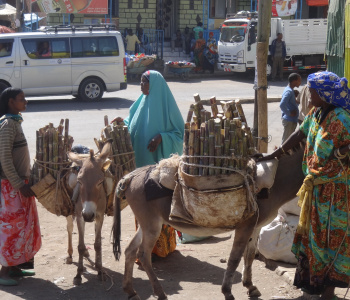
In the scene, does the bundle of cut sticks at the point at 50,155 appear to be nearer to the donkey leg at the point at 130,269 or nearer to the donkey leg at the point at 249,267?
the donkey leg at the point at 130,269

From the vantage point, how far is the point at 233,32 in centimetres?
2559

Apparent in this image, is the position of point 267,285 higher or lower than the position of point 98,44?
lower

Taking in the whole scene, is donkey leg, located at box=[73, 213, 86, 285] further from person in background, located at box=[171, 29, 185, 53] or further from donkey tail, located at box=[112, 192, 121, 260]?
person in background, located at box=[171, 29, 185, 53]

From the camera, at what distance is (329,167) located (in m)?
4.70

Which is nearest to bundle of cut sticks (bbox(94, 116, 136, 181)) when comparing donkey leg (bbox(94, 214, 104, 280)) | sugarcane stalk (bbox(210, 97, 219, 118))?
donkey leg (bbox(94, 214, 104, 280))

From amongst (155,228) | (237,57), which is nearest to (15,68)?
(237,57)

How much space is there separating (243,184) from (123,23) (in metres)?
26.5

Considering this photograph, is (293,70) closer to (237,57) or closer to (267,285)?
(237,57)

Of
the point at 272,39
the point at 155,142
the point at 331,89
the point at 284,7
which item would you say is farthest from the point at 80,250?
the point at 284,7

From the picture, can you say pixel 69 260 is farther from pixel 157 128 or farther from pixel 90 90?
pixel 90 90

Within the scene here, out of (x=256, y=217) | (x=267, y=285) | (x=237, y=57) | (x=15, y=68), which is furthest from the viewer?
(x=237, y=57)

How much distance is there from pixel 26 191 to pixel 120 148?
1055 millimetres

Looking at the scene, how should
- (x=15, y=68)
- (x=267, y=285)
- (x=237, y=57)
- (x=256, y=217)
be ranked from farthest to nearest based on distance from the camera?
(x=237, y=57) → (x=15, y=68) → (x=267, y=285) → (x=256, y=217)

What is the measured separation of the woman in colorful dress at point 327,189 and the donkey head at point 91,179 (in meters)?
1.78
